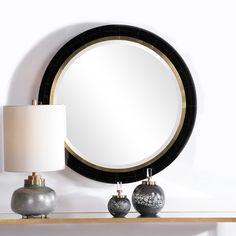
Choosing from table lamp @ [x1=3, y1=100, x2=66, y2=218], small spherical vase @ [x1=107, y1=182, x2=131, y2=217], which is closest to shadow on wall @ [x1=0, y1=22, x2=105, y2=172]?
table lamp @ [x1=3, y1=100, x2=66, y2=218]

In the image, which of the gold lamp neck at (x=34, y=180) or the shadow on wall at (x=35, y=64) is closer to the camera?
the gold lamp neck at (x=34, y=180)

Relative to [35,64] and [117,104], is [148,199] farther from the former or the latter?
[35,64]

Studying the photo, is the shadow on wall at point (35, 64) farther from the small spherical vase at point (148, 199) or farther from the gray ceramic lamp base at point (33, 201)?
the small spherical vase at point (148, 199)

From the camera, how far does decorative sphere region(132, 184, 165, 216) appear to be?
1827mm

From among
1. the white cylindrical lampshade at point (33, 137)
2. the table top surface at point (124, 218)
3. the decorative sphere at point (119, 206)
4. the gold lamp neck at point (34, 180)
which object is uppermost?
the white cylindrical lampshade at point (33, 137)

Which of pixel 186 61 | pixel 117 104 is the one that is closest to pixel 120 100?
pixel 117 104

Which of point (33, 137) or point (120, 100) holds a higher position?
point (120, 100)

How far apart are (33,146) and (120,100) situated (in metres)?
0.36

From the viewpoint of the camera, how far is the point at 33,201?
1790 millimetres

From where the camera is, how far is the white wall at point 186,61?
1995 millimetres

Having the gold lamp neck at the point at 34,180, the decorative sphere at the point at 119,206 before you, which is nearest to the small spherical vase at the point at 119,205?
the decorative sphere at the point at 119,206

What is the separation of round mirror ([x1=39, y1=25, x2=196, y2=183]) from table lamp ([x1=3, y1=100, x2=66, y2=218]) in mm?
160

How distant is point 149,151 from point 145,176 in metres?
0.08

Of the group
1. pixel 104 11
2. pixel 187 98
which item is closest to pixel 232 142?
pixel 187 98
